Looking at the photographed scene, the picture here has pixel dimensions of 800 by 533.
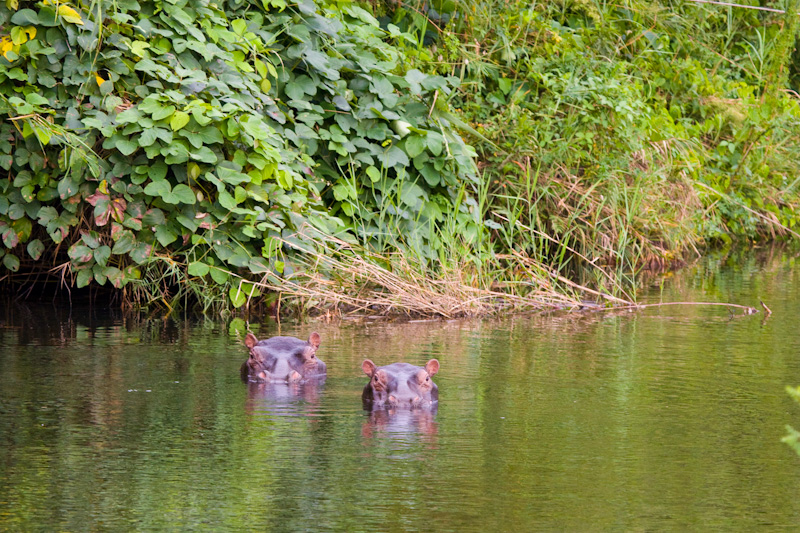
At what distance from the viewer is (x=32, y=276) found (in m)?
10.4

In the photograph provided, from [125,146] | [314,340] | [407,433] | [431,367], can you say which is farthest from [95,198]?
[407,433]

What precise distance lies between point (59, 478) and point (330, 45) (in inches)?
245

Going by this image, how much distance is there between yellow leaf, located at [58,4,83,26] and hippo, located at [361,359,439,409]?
4.08 m

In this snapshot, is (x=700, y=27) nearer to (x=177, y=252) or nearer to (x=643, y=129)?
(x=643, y=129)

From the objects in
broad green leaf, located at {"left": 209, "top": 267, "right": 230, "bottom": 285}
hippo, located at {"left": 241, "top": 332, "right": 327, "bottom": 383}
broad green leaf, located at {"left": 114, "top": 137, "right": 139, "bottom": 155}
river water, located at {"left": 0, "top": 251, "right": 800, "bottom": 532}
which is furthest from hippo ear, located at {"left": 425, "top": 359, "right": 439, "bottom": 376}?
broad green leaf, located at {"left": 114, "top": 137, "right": 139, "bottom": 155}

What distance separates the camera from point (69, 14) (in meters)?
8.76

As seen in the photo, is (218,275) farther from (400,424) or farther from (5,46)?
(400,424)

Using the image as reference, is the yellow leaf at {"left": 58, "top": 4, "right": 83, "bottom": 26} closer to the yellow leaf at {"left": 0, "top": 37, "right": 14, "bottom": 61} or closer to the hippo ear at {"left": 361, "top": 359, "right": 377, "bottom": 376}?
the yellow leaf at {"left": 0, "top": 37, "right": 14, "bottom": 61}

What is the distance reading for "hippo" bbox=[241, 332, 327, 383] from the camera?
255 inches

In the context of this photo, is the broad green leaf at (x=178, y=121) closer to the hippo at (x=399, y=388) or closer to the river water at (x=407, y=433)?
the river water at (x=407, y=433)

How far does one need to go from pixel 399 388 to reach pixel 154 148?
3.58 m

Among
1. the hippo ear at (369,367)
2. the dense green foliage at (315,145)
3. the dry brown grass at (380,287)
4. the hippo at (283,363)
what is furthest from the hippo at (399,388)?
the dense green foliage at (315,145)

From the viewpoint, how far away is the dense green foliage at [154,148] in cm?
875

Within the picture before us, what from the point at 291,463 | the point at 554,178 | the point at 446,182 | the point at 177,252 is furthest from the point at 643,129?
the point at 291,463
